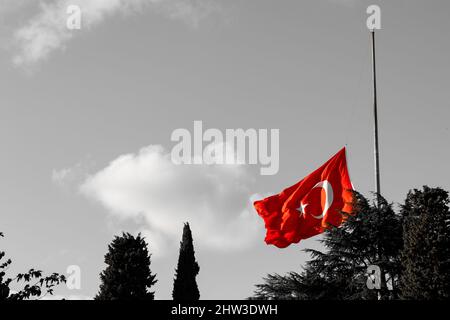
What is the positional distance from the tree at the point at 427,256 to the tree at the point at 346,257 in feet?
10.6

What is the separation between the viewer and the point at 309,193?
3894 cm

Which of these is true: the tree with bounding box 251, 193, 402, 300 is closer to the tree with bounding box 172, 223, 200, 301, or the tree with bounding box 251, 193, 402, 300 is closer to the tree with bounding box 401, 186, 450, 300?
the tree with bounding box 401, 186, 450, 300

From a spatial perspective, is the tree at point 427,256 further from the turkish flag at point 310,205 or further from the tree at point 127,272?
the tree at point 127,272

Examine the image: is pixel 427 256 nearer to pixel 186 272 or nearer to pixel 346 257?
pixel 346 257

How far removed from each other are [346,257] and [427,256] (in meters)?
5.93

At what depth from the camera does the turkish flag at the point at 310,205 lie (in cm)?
3838

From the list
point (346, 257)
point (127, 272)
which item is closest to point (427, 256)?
point (346, 257)

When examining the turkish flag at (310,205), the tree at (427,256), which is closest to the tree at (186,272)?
the turkish flag at (310,205)

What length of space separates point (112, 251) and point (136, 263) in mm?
1518

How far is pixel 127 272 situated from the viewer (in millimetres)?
42500
